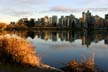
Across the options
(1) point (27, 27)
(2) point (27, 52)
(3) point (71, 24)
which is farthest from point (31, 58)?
(3) point (71, 24)

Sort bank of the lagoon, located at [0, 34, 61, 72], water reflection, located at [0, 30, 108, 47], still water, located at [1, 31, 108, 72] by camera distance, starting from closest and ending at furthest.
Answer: bank of the lagoon, located at [0, 34, 61, 72]
still water, located at [1, 31, 108, 72]
water reflection, located at [0, 30, 108, 47]

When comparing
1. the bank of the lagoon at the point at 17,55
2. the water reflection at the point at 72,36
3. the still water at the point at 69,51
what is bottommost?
the water reflection at the point at 72,36

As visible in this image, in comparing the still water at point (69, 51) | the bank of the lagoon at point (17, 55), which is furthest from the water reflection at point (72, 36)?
the bank of the lagoon at point (17, 55)

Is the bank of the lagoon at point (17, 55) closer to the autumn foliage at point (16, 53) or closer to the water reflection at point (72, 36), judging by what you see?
the autumn foliage at point (16, 53)

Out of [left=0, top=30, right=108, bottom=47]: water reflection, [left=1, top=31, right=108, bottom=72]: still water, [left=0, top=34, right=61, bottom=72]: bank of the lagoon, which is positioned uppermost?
[left=0, top=34, right=61, bottom=72]: bank of the lagoon

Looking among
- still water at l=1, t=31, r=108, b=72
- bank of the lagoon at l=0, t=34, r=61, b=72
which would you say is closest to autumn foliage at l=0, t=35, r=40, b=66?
bank of the lagoon at l=0, t=34, r=61, b=72

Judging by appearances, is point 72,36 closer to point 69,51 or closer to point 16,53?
point 69,51

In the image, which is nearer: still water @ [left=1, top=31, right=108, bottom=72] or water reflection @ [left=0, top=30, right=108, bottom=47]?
still water @ [left=1, top=31, right=108, bottom=72]

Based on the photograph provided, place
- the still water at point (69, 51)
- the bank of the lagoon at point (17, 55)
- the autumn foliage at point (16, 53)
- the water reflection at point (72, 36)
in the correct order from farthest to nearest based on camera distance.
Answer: the water reflection at point (72, 36)
the still water at point (69, 51)
the autumn foliage at point (16, 53)
the bank of the lagoon at point (17, 55)

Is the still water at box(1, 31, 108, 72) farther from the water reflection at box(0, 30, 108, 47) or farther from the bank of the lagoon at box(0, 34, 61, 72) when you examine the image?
the bank of the lagoon at box(0, 34, 61, 72)

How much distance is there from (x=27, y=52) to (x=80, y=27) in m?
157

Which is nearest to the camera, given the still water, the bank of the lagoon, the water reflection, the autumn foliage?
the bank of the lagoon

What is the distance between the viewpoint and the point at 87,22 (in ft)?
575

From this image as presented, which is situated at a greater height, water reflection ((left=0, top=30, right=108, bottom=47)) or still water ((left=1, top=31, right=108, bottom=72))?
still water ((left=1, top=31, right=108, bottom=72))
